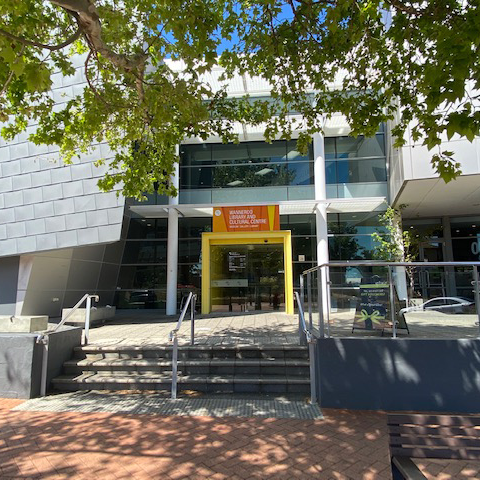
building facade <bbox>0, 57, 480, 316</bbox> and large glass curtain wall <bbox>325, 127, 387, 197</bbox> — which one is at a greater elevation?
→ large glass curtain wall <bbox>325, 127, 387, 197</bbox>

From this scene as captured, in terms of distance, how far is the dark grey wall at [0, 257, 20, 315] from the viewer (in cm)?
1252

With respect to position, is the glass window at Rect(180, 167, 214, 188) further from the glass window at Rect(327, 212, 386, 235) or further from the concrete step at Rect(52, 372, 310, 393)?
the concrete step at Rect(52, 372, 310, 393)

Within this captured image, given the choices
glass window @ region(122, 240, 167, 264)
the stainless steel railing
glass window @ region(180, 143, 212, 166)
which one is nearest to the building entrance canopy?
glass window @ region(122, 240, 167, 264)

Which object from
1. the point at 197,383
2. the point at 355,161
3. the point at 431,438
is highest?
the point at 355,161

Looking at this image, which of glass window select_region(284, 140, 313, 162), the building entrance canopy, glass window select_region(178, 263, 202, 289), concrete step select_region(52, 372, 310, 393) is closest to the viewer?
concrete step select_region(52, 372, 310, 393)

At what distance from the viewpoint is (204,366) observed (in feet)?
20.9

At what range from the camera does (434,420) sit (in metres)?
2.50

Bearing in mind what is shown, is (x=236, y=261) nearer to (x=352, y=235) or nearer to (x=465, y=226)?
(x=352, y=235)

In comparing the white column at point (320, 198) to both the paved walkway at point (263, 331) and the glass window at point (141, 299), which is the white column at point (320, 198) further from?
the glass window at point (141, 299)

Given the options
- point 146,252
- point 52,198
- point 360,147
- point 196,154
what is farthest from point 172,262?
point 360,147

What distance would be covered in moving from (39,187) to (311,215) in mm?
10902

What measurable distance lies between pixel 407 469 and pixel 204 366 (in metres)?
4.51

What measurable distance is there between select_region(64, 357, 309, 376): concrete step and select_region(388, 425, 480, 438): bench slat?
380cm

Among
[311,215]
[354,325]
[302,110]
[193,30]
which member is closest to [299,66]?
[302,110]
